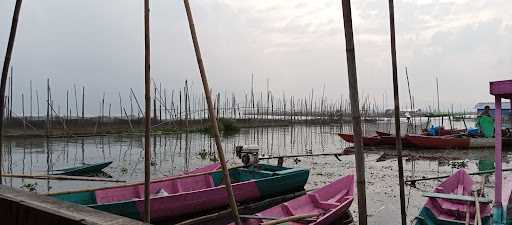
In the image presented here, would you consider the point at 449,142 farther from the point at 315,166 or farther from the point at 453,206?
the point at 453,206

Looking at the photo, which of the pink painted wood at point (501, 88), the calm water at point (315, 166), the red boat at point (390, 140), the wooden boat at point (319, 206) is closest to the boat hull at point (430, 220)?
the wooden boat at point (319, 206)

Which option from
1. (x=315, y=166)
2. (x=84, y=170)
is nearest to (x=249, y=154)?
(x=315, y=166)

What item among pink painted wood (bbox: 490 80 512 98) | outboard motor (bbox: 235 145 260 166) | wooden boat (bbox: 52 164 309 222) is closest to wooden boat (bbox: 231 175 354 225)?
wooden boat (bbox: 52 164 309 222)

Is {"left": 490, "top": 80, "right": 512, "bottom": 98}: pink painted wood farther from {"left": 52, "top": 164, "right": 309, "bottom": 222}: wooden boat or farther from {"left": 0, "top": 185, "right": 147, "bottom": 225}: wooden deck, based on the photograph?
{"left": 52, "top": 164, "right": 309, "bottom": 222}: wooden boat

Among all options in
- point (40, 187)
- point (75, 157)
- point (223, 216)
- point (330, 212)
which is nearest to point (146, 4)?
point (330, 212)

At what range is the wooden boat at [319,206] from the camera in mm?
5895

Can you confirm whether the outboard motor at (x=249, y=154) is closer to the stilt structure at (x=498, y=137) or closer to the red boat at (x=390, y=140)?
the stilt structure at (x=498, y=137)

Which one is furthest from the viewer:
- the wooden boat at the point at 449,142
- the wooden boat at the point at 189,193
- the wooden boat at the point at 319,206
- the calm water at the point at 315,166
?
the wooden boat at the point at 449,142

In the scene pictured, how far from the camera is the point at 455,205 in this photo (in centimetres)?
627

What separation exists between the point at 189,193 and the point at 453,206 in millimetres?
4300

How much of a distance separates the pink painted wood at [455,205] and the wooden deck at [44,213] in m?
4.90

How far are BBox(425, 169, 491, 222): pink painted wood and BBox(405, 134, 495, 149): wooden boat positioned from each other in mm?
11525

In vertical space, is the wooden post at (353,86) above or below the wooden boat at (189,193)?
above

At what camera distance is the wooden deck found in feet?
6.33
